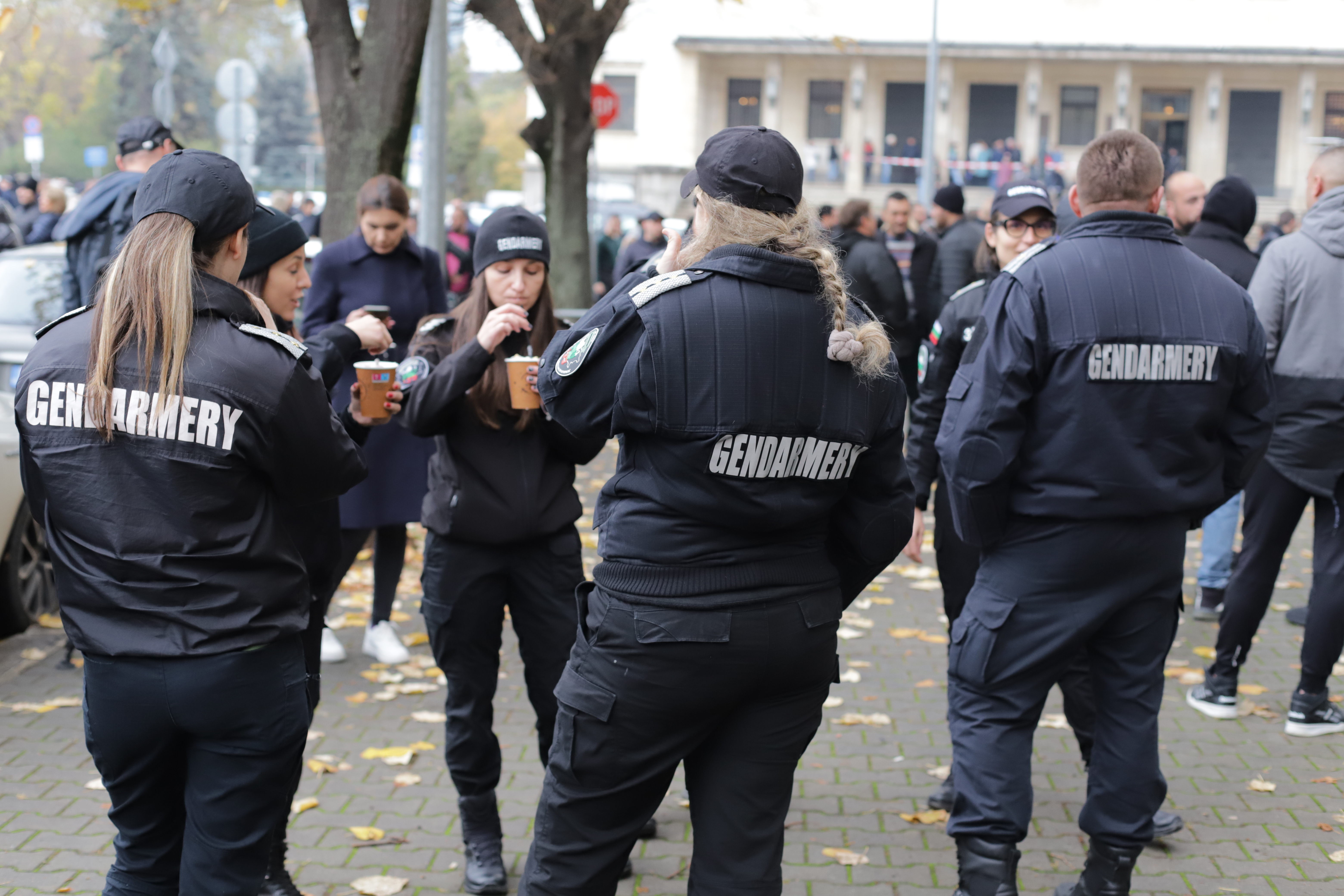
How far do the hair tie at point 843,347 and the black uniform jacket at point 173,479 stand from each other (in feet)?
3.62

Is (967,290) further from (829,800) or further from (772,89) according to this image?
(772,89)

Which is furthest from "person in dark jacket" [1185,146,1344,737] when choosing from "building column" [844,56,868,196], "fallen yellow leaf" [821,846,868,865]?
"building column" [844,56,868,196]

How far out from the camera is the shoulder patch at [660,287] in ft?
8.85

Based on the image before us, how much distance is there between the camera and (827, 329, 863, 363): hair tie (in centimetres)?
270

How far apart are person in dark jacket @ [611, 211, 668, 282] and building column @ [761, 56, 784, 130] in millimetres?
38699

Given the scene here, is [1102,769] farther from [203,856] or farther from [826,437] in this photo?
[203,856]

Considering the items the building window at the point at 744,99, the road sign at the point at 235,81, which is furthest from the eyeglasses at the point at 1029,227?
the building window at the point at 744,99

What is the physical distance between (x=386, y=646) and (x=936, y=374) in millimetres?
3088

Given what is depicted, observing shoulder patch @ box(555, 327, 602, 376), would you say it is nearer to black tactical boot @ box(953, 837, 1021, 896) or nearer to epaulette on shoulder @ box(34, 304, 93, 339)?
epaulette on shoulder @ box(34, 304, 93, 339)

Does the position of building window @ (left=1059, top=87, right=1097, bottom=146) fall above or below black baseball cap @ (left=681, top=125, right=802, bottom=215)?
above

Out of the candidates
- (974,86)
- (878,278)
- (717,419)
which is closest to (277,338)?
(717,419)

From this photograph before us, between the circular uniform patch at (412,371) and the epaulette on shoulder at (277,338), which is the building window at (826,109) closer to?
the circular uniform patch at (412,371)

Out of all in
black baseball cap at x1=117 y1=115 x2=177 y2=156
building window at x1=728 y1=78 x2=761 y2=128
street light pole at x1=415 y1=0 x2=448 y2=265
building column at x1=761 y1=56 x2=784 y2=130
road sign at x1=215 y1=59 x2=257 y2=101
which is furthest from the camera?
building window at x1=728 y1=78 x2=761 y2=128

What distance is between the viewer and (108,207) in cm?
628
